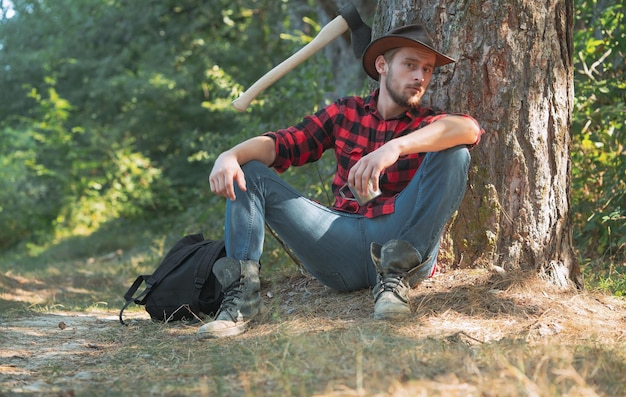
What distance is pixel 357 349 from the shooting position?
276 centimetres

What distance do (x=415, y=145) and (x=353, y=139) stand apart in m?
0.62

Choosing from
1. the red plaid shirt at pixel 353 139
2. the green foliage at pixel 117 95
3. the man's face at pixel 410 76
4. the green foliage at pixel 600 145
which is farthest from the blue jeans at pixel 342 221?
the green foliage at pixel 117 95

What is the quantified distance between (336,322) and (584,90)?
3.13 meters

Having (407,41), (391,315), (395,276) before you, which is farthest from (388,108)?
(391,315)

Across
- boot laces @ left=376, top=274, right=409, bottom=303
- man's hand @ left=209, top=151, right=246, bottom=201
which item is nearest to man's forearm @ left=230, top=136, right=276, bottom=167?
man's hand @ left=209, top=151, right=246, bottom=201

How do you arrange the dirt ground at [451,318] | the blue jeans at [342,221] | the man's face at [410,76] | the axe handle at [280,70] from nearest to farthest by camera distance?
1. the dirt ground at [451,318]
2. the blue jeans at [342,221]
3. the man's face at [410,76]
4. the axe handle at [280,70]

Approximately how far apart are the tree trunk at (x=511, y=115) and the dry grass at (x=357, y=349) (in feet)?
0.67

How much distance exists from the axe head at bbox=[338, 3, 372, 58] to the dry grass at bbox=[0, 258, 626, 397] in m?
1.41

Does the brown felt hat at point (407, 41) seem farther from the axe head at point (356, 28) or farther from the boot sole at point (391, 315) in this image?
the boot sole at point (391, 315)

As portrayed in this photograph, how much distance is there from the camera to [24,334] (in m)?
4.01

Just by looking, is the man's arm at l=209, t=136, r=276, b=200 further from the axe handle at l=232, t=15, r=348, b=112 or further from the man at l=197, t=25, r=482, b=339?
the axe handle at l=232, t=15, r=348, b=112

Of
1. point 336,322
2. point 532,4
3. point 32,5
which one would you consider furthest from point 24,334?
point 32,5

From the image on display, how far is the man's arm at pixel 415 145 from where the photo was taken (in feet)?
10.6

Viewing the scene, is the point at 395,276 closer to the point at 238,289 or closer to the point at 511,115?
the point at 238,289
